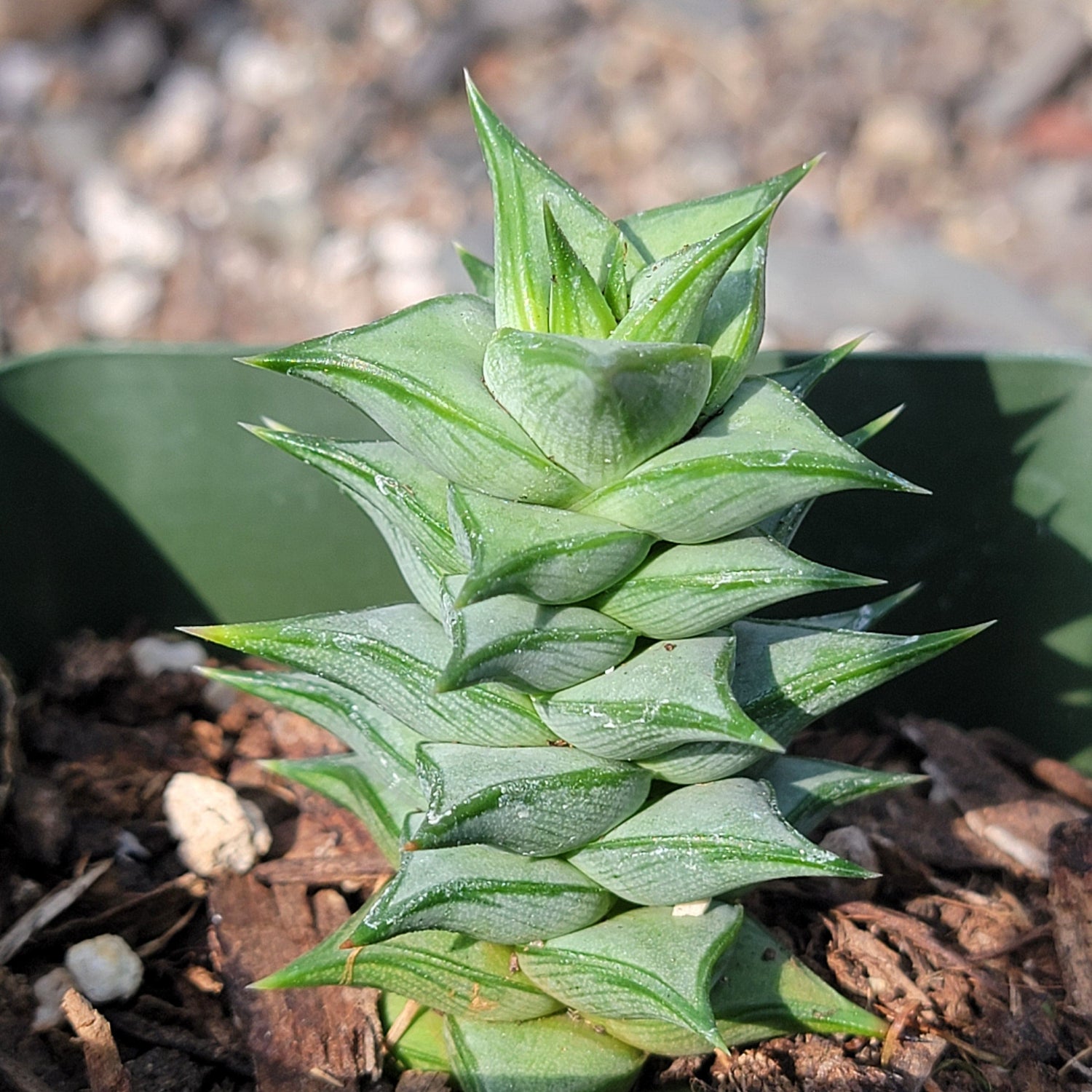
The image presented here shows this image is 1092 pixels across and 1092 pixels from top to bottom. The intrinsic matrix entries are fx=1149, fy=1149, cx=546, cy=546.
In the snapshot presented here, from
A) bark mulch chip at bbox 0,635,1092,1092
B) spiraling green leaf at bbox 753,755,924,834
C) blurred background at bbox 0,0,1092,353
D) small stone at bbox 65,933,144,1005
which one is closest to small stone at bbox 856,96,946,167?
blurred background at bbox 0,0,1092,353

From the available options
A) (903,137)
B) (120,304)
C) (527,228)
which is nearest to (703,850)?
(527,228)

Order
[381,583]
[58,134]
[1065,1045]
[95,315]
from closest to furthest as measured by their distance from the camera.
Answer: [1065,1045] < [381,583] < [95,315] < [58,134]

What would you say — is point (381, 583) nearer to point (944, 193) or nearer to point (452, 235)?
point (452, 235)

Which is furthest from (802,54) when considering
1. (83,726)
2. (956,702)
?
(83,726)

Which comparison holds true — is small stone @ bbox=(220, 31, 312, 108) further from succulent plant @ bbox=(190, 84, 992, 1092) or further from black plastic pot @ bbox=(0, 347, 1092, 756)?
succulent plant @ bbox=(190, 84, 992, 1092)

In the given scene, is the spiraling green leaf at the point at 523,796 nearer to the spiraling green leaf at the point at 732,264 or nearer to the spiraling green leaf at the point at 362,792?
the spiraling green leaf at the point at 362,792

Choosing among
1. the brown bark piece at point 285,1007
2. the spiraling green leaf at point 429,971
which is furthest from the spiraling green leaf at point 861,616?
the brown bark piece at point 285,1007

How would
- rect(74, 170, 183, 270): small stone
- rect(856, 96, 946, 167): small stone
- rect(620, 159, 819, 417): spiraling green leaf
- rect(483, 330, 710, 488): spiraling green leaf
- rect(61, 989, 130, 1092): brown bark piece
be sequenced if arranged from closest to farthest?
rect(483, 330, 710, 488): spiraling green leaf < rect(620, 159, 819, 417): spiraling green leaf < rect(61, 989, 130, 1092): brown bark piece < rect(74, 170, 183, 270): small stone < rect(856, 96, 946, 167): small stone
